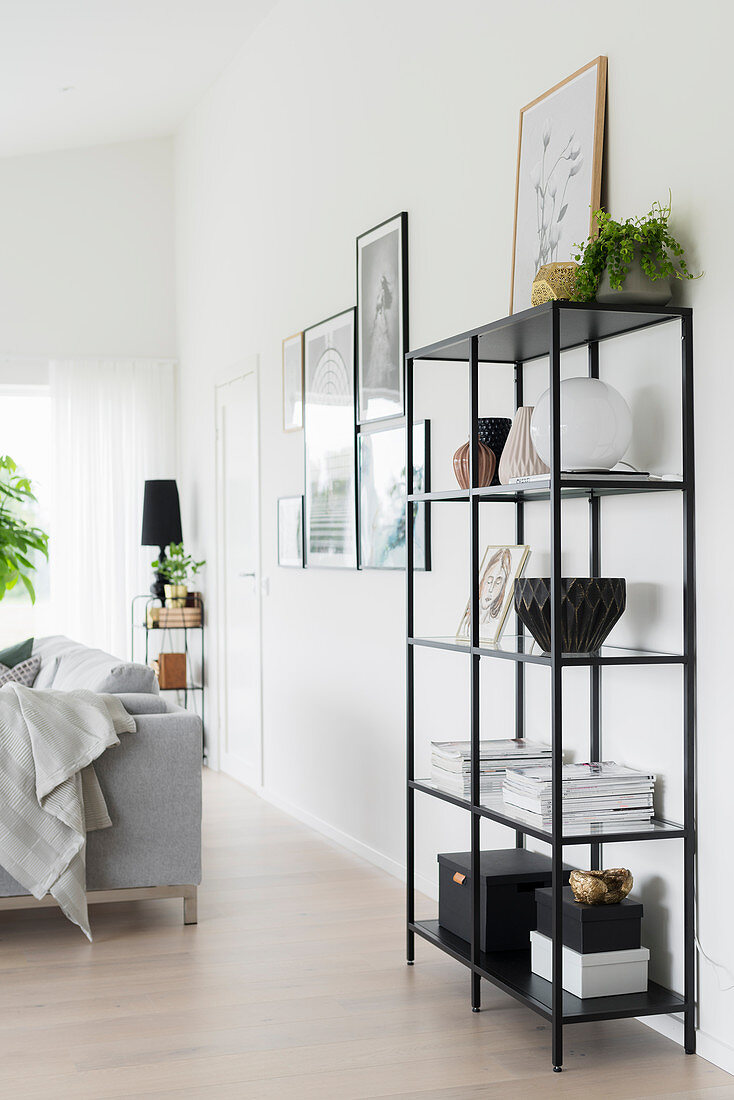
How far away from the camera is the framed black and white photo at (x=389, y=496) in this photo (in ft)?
14.0

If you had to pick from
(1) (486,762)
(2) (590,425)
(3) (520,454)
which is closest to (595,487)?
(2) (590,425)

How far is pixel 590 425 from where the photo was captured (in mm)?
2828

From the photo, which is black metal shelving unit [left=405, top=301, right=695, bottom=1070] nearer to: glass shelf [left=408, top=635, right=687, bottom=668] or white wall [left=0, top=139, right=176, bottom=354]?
glass shelf [left=408, top=635, right=687, bottom=668]

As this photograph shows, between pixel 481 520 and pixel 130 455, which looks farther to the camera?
pixel 130 455

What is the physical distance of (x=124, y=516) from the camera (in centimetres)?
777

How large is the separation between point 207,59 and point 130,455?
2.50 meters

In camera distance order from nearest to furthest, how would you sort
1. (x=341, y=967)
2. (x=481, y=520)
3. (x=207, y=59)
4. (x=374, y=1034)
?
(x=374, y=1034), (x=341, y=967), (x=481, y=520), (x=207, y=59)

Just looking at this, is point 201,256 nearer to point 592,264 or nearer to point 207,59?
point 207,59

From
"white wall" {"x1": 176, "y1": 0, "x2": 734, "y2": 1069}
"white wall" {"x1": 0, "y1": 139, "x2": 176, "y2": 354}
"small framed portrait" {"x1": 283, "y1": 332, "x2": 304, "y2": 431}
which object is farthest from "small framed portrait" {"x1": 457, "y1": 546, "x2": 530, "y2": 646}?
"white wall" {"x1": 0, "y1": 139, "x2": 176, "y2": 354}

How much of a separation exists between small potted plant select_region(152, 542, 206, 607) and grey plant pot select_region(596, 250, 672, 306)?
15.4 feet

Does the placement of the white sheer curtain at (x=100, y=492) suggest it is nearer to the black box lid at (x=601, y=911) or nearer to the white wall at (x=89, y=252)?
the white wall at (x=89, y=252)

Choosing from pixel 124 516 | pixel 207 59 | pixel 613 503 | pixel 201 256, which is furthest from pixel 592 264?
pixel 124 516

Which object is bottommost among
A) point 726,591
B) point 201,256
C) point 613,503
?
point 726,591

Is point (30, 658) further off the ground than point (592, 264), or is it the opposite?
point (592, 264)
